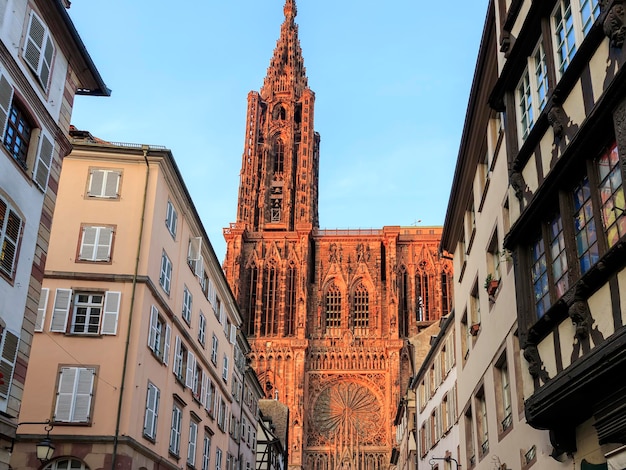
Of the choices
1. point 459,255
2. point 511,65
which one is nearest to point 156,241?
point 459,255

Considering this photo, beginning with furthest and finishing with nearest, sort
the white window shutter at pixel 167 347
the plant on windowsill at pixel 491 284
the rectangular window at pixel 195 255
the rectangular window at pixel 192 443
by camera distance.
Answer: the rectangular window at pixel 195 255 < the rectangular window at pixel 192 443 < the white window shutter at pixel 167 347 < the plant on windowsill at pixel 491 284

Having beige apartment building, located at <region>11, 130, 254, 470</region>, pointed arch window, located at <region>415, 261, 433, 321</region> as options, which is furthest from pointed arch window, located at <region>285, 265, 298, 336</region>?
beige apartment building, located at <region>11, 130, 254, 470</region>

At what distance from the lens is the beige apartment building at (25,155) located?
14.6 meters

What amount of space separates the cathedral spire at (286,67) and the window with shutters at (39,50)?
81.3m

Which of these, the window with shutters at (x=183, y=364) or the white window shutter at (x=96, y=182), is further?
the window with shutters at (x=183, y=364)

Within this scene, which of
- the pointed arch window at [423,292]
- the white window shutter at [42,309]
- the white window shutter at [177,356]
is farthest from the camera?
the pointed arch window at [423,292]

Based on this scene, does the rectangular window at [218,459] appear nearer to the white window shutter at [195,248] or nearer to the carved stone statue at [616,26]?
the white window shutter at [195,248]

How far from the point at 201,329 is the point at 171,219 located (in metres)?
5.83

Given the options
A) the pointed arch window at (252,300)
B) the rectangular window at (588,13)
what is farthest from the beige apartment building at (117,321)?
the pointed arch window at (252,300)

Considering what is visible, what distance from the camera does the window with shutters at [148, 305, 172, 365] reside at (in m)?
23.6

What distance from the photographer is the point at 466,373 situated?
71.2ft

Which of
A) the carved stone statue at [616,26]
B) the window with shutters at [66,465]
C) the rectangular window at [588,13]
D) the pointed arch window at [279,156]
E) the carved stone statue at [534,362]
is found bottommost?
the window with shutters at [66,465]

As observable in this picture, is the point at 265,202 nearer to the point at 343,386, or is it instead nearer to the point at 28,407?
the point at 343,386

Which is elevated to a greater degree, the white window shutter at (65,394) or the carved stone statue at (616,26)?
the carved stone statue at (616,26)
